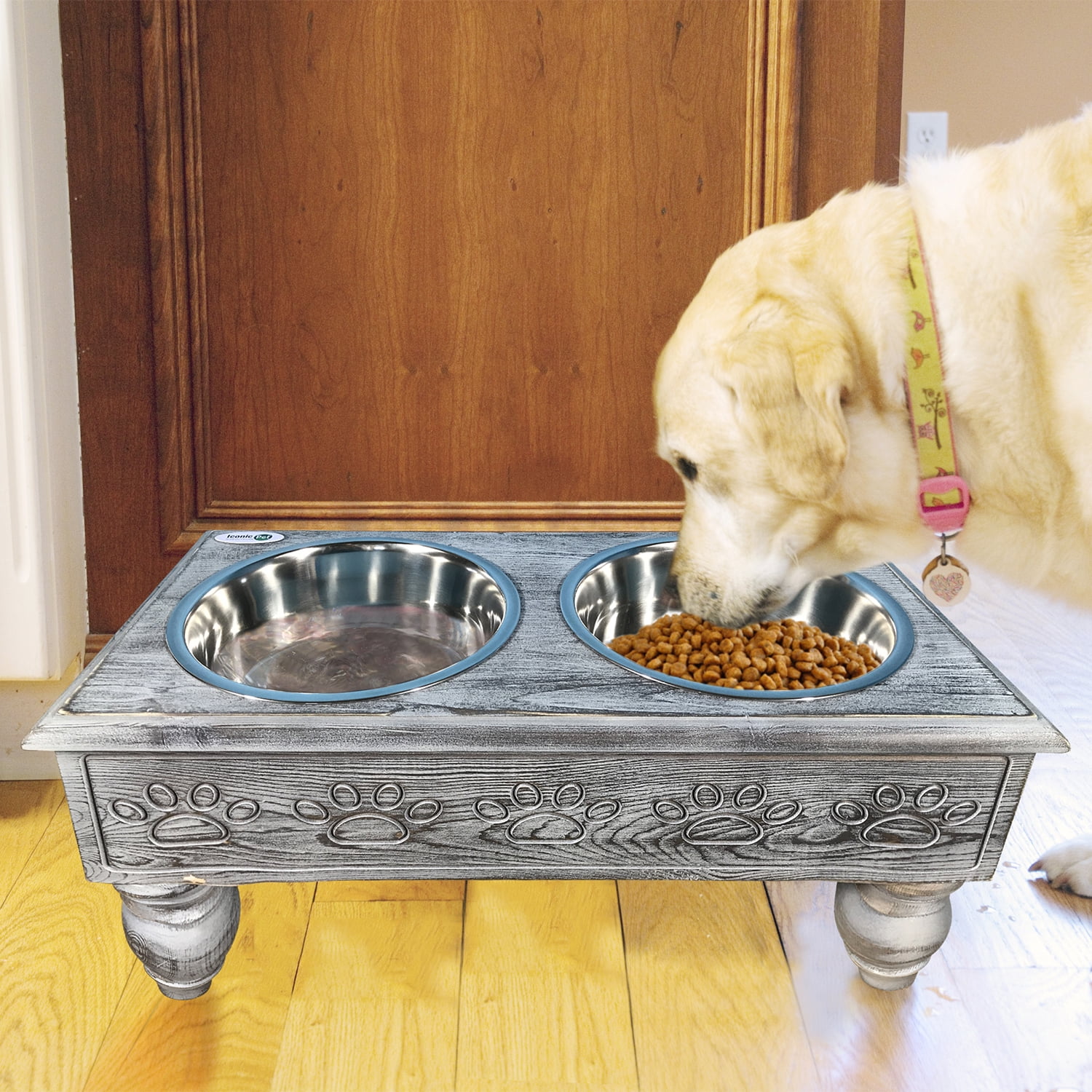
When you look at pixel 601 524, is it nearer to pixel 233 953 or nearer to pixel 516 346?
pixel 516 346

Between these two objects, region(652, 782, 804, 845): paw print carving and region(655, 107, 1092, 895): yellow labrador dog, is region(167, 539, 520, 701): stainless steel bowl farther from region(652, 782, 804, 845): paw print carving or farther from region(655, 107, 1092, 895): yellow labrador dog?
region(655, 107, 1092, 895): yellow labrador dog

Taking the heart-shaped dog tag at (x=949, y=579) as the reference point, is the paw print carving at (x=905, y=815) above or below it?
below

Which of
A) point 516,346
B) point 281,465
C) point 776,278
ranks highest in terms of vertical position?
point 776,278

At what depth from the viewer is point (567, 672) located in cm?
110

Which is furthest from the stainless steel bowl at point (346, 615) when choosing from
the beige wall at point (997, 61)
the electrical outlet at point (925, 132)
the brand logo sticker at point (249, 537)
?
the beige wall at point (997, 61)

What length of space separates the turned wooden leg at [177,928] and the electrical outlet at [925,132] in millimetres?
2350

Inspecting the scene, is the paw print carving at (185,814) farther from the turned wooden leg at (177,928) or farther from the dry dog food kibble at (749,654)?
the dry dog food kibble at (749,654)

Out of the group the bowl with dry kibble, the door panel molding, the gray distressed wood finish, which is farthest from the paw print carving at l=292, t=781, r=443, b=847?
the door panel molding

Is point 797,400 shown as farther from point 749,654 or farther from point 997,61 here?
point 997,61

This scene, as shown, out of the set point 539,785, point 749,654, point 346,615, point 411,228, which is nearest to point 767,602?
point 749,654

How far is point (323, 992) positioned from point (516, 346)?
1010 mm

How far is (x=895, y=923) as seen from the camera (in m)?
1.09

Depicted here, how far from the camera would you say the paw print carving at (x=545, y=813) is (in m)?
1.03

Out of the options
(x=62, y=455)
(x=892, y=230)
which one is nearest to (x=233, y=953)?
(x=62, y=455)
